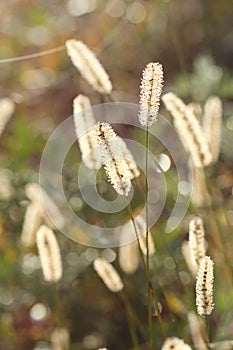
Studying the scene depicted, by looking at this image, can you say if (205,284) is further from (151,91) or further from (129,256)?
(129,256)

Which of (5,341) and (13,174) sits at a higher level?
(13,174)

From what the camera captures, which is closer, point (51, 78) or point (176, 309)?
point (176, 309)

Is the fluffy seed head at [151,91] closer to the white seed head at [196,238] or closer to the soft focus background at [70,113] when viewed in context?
the white seed head at [196,238]

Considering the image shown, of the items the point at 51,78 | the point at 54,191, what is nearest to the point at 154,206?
the point at 54,191

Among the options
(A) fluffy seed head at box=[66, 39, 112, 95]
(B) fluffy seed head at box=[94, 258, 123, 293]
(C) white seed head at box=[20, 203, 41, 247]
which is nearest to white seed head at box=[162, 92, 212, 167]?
(A) fluffy seed head at box=[66, 39, 112, 95]

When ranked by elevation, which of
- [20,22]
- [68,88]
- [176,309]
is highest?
[20,22]

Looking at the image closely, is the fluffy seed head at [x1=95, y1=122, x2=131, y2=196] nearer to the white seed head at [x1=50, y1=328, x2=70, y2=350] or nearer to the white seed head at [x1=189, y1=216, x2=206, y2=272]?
the white seed head at [x1=189, y1=216, x2=206, y2=272]

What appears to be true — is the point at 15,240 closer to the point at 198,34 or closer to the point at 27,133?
the point at 27,133
